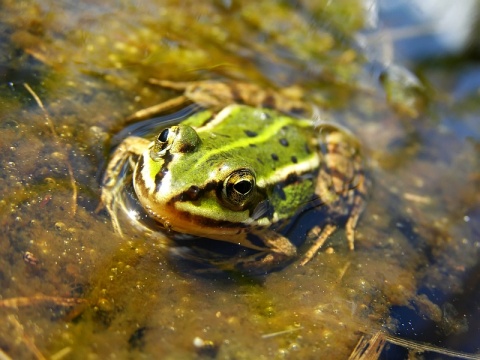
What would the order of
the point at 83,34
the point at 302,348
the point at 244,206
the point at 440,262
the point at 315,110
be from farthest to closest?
the point at 315,110
the point at 83,34
the point at 440,262
the point at 244,206
the point at 302,348

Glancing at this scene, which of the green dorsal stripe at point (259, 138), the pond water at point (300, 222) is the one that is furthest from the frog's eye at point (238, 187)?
the pond water at point (300, 222)

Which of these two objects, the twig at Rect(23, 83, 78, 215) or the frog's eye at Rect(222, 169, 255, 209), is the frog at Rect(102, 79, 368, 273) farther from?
the twig at Rect(23, 83, 78, 215)

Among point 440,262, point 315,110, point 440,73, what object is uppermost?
point 440,73

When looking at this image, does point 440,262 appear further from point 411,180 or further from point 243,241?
point 243,241

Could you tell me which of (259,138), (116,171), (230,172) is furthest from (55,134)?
(259,138)

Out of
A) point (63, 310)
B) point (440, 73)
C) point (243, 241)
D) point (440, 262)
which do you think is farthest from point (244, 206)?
point (440, 73)
